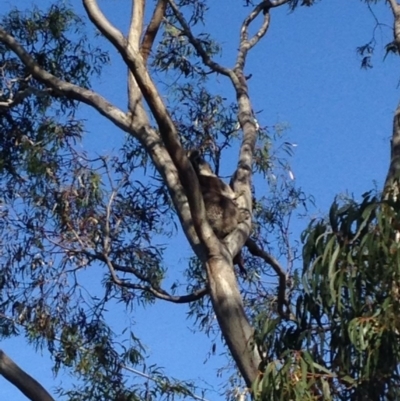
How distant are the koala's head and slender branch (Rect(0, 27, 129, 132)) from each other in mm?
1097

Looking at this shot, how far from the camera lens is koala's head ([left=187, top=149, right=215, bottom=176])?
9284 millimetres

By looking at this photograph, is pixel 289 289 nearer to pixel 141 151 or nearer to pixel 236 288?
pixel 236 288

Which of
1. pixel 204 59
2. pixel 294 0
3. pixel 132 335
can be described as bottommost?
pixel 132 335

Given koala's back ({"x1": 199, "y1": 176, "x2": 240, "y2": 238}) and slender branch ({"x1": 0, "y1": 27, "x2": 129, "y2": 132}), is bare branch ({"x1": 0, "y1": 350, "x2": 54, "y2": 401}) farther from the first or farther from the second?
slender branch ({"x1": 0, "y1": 27, "x2": 129, "y2": 132})

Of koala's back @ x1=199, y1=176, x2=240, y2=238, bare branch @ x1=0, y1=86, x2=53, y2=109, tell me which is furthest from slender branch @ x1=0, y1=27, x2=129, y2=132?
koala's back @ x1=199, y1=176, x2=240, y2=238

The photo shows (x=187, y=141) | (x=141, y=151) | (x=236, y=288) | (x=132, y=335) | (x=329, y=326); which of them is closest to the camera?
(x=329, y=326)

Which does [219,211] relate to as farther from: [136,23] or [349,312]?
[349,312]

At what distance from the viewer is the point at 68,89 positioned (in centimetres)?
875

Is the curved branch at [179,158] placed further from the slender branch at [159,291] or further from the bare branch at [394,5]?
the bare branch at [394,5]

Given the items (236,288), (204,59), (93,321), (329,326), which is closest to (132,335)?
(93,321)

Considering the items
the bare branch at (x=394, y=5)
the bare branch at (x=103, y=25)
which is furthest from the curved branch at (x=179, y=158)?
the bare branch at (x=394, y=5)

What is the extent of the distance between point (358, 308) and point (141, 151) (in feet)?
15.2

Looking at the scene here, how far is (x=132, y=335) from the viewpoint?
8906 millimetres

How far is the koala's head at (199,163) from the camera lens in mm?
9284
